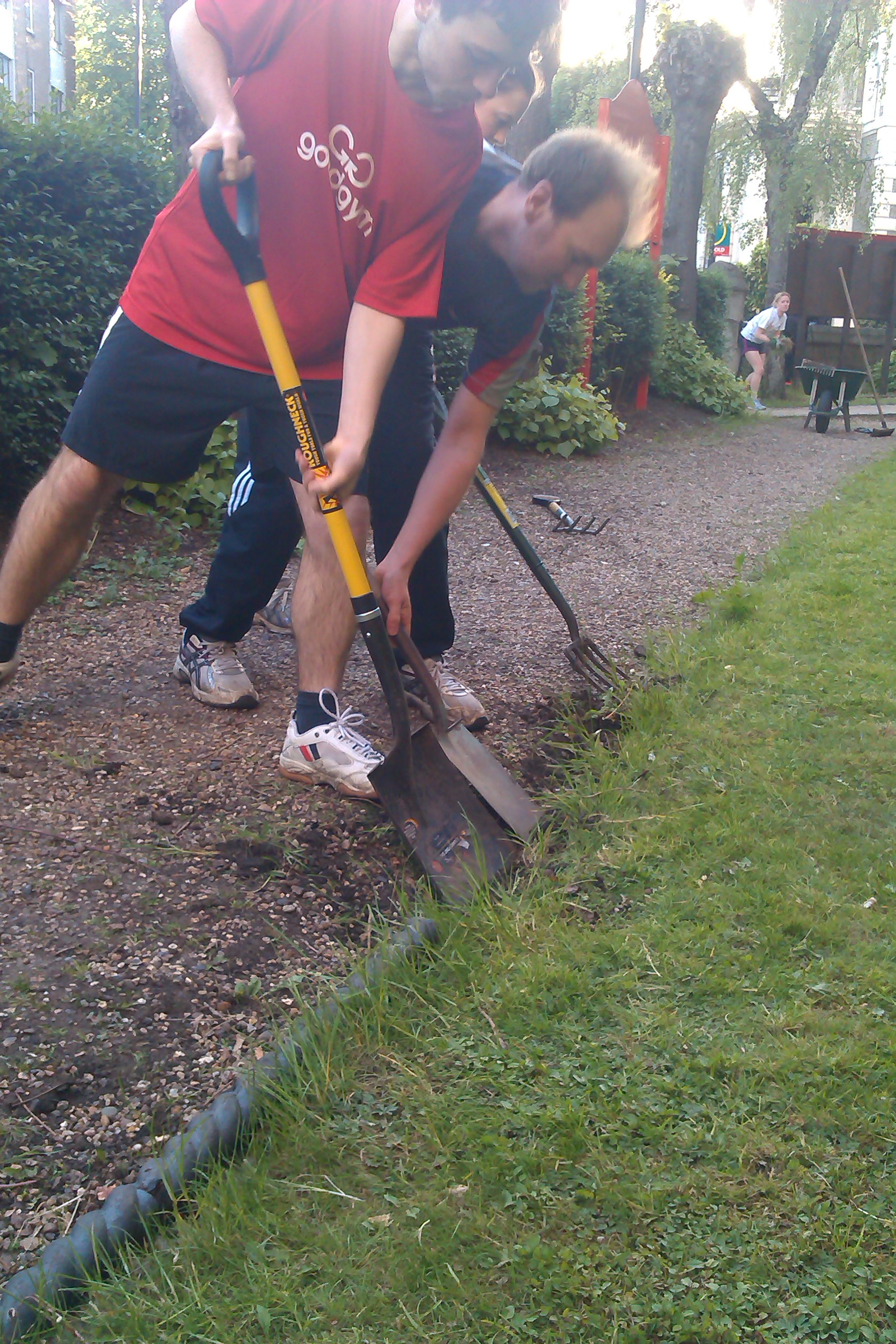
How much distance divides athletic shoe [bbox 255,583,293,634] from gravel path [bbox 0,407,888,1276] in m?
0.04

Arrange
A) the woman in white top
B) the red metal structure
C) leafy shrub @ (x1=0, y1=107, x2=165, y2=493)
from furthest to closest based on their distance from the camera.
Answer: the woman in white top
the red metal structure
leafy shrub @ (x1=0, y1=107, x2=165, y2=493)

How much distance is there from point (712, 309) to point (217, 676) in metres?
11.5

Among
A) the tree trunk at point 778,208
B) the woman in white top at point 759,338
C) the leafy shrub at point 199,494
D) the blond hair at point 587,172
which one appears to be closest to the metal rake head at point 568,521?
the leafy shrub at point 199,494

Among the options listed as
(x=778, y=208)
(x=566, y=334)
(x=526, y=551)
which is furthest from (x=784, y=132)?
(x=526, y=551)

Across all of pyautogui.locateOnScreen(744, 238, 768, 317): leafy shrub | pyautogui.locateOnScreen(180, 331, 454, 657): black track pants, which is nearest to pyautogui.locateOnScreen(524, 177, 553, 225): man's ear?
pyautogui.locateOnScreen(180, 331, 454, 657): black track pants

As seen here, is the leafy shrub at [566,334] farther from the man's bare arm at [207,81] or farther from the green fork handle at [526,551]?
the man's bare arm at [207,81]

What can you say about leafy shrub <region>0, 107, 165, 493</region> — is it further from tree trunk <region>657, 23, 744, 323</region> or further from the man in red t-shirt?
tree trunk <region>657, 23, 744, 323</region>

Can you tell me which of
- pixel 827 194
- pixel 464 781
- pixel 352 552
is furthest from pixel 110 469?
pixel 827 194

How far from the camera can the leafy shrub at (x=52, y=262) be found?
4332mm

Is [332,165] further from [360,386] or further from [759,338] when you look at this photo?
[759,338]

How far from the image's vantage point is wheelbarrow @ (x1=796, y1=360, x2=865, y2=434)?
39.2ft

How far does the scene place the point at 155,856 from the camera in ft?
→ 7.75

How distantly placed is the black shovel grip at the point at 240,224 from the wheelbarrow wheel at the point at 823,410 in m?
10.6

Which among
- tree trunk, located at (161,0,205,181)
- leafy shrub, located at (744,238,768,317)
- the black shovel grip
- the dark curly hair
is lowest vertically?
the black shovel grip
